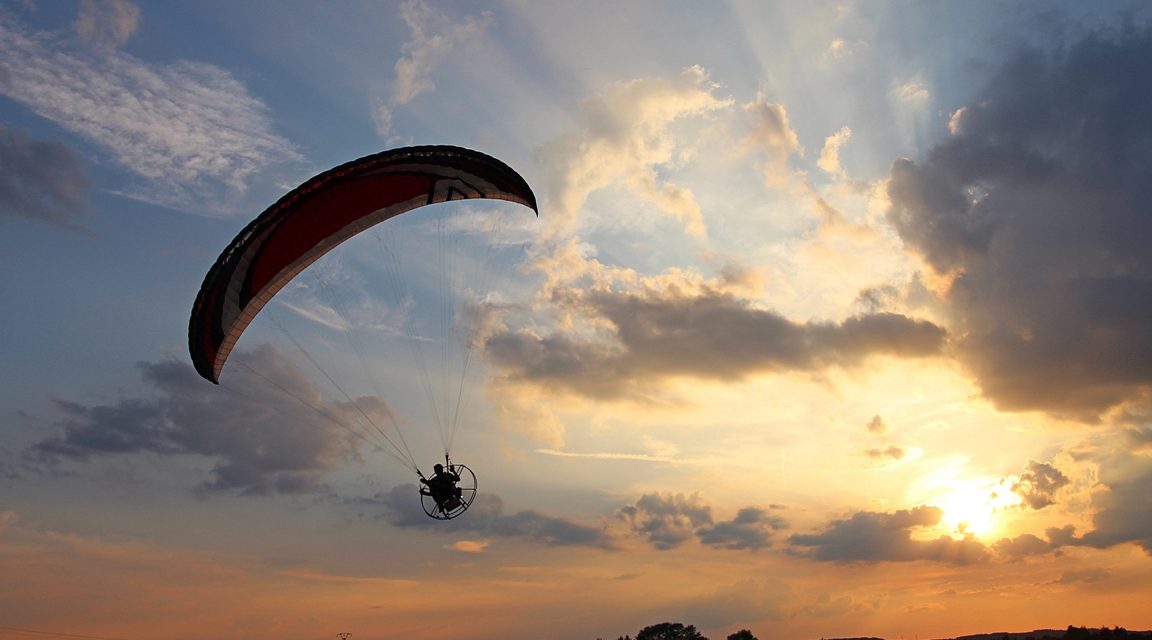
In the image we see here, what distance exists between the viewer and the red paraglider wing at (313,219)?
26.0 metres

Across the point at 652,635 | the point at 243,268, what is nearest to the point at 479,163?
the point at 243,268

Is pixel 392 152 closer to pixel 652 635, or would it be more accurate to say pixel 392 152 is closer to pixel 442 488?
pixel 442 488

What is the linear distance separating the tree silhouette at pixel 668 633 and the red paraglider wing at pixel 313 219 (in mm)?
118154

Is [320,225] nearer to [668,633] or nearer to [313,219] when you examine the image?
[313,219]

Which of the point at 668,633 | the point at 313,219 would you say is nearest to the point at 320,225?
the point at 313,219

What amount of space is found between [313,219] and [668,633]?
122 m

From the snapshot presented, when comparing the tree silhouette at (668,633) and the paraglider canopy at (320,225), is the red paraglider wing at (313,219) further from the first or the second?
the tree silhouette at (668,633)

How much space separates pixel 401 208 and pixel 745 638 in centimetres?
10307

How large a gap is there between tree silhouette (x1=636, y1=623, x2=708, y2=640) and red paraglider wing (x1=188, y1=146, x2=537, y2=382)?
11815cm

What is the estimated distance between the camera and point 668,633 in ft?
432

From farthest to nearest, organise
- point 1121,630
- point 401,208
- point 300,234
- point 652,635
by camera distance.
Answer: point 652,635 < point 1121,630 < point 401,208 < point 300,234

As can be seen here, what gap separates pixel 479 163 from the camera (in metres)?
28.9

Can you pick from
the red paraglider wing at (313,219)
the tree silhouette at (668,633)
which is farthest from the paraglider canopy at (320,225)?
the tree silhouette at (668,633)

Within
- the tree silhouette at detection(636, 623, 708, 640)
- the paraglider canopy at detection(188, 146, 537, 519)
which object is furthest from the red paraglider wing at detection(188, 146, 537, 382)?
the tree silhouette at detection(636, 623, 708, 640)
